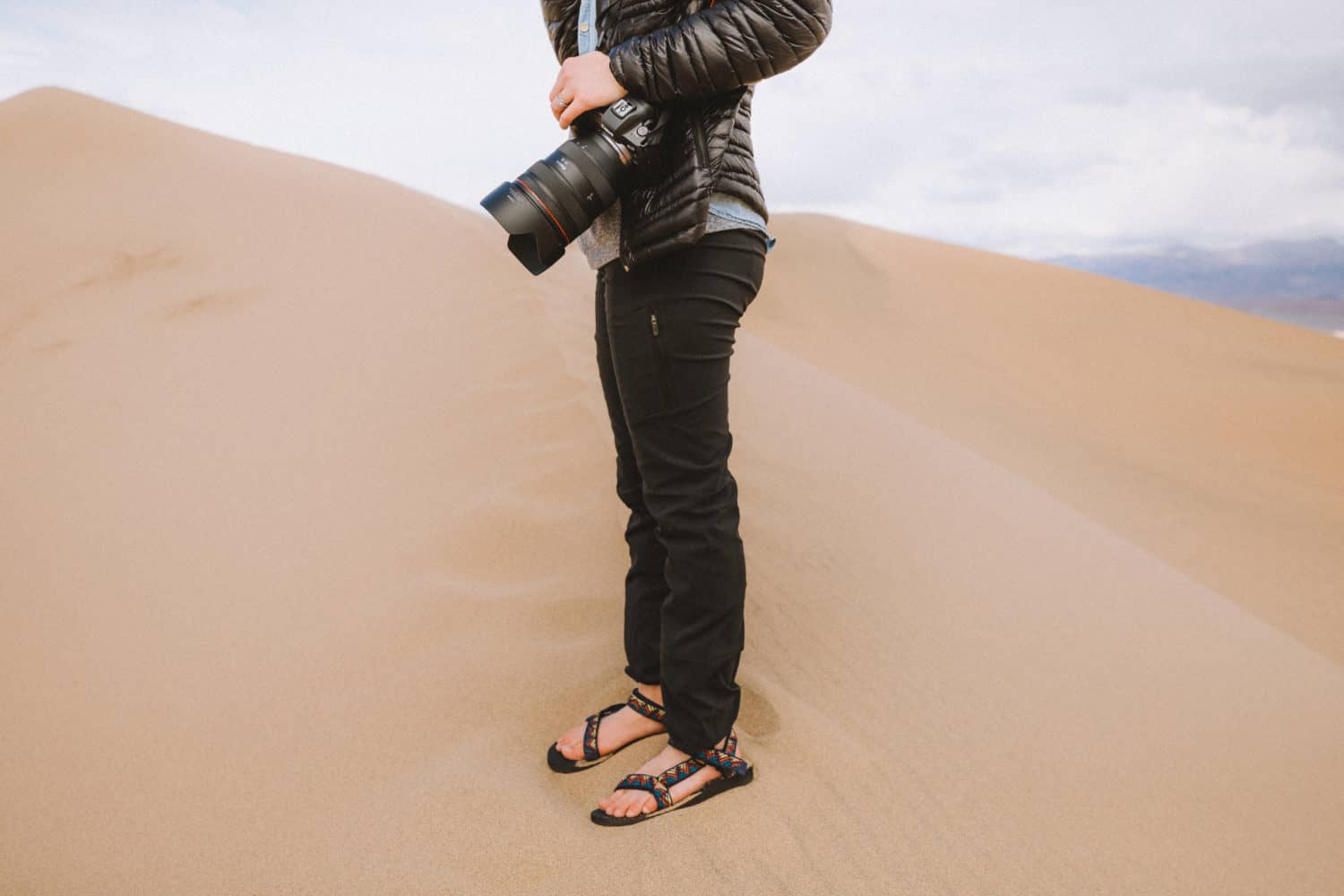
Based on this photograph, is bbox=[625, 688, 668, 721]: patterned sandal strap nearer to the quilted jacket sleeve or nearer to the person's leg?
the person's leg

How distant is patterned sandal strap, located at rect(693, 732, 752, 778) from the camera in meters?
1.35

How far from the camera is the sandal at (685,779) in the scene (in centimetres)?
130

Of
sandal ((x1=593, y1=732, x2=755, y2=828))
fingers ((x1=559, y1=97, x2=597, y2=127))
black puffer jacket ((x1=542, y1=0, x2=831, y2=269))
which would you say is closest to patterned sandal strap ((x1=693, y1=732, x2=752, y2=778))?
sandal ((x1=593, y1=732, x2=755, y2=828))

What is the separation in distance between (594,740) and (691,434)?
0.70 m

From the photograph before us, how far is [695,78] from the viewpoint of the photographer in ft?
3.41

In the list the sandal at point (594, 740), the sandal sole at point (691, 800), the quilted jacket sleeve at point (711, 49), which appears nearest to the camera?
the quilted jacket sleeve at point (711, 49)

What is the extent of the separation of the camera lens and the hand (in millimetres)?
50

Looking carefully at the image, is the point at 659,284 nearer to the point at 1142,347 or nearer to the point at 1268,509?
the point at 1268,509

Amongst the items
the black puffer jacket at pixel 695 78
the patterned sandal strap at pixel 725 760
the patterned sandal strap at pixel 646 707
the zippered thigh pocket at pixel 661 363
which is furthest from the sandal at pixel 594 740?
the black puffer jacket at pixel 695 78

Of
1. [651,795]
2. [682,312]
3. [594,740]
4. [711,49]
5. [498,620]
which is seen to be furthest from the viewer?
[498,620]

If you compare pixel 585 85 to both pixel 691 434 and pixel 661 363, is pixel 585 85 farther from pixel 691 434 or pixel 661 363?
pixel 691 434

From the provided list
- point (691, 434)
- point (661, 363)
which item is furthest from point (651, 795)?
point (661, 363)

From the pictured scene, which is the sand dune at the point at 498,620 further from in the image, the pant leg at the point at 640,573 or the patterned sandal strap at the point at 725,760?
the pant leg at the point at 640,573

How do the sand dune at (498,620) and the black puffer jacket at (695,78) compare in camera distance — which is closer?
the black puffer jacket at (695,78)
